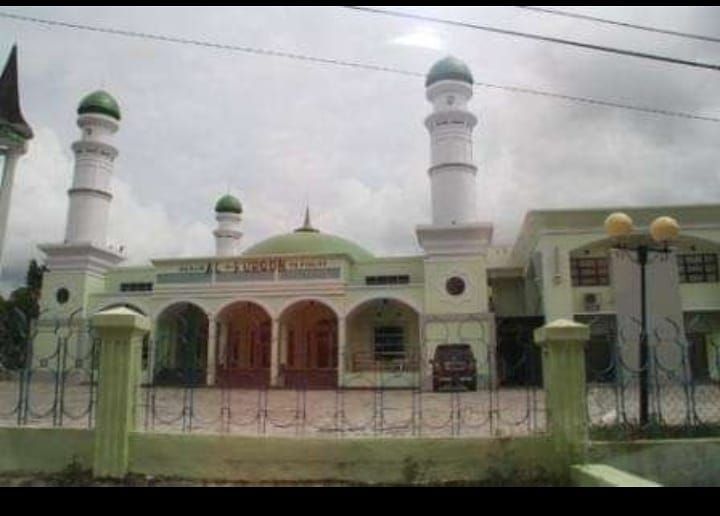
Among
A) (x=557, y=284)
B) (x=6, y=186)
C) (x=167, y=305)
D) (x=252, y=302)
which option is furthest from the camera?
(x=167, y=305)

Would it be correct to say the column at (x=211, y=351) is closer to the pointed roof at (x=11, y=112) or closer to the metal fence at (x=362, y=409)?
the metal fence at (x=362, y=409)

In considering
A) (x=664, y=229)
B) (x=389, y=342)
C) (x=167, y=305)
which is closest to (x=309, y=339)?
(x=389, y=342)

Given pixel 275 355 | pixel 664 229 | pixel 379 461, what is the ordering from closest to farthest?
pixel 379 461 < pixel 664 229 < pixel 275 355

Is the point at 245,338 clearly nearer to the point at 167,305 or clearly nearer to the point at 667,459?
the point at 167,305

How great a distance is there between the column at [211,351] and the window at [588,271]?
13.2 m

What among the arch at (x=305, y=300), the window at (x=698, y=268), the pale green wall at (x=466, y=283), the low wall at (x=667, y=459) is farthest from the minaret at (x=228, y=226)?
the low wall at (x=667, y=459)

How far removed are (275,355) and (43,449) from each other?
18119 mm

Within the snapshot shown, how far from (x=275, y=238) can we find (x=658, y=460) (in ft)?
92.9

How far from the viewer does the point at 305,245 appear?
32188 millimetres

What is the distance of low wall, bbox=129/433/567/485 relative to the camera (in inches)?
257

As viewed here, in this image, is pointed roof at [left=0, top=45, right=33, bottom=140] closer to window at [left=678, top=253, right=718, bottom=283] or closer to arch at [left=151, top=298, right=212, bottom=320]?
arch at [left=151, top=298, right=212, bottom=320]

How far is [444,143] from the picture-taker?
26.6m

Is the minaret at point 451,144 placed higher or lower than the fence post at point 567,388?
higher

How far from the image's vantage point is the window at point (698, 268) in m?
23.9
